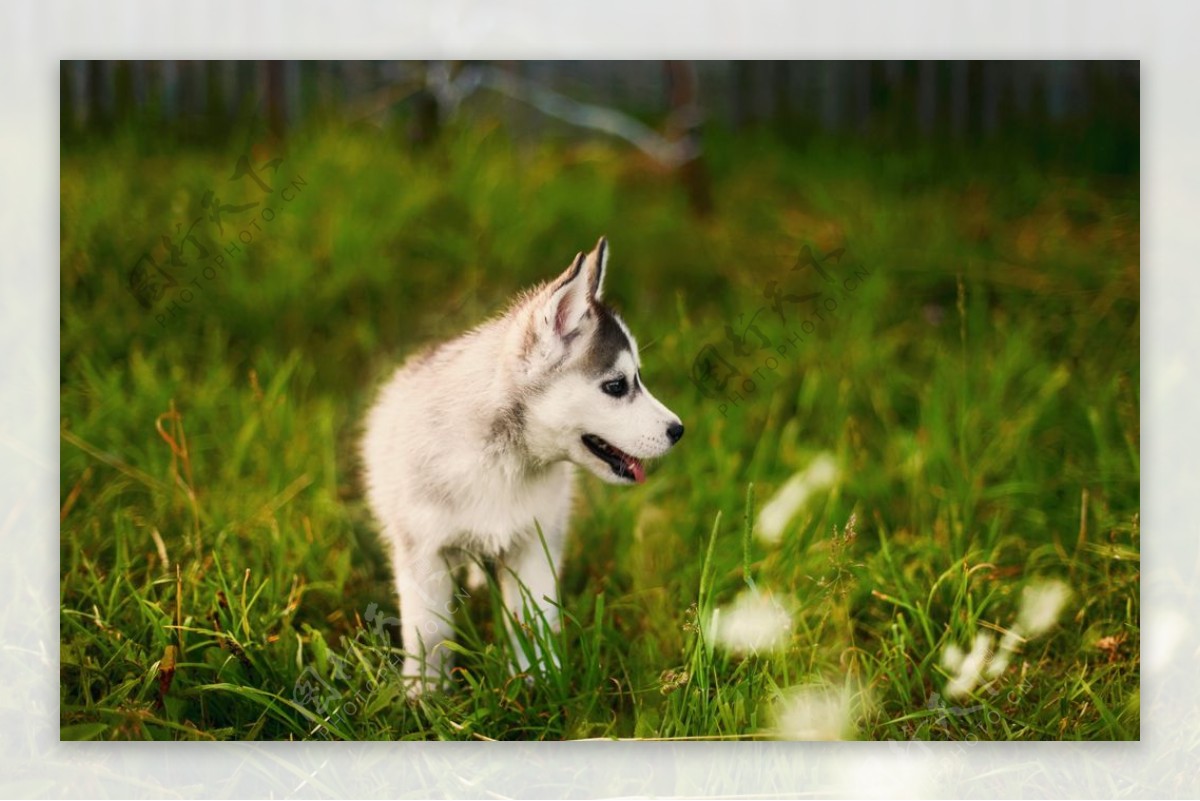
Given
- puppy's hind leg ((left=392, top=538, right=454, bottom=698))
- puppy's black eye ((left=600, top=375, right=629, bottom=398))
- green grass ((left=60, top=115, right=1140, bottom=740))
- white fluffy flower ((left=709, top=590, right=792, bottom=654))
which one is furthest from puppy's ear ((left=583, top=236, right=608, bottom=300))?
white fluffy flower ((left=709, top=590, right=792, bottom=654))

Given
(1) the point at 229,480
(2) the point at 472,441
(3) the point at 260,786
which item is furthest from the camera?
(1) the point at 229,480

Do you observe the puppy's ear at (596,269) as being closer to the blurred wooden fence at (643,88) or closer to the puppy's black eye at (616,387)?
the puppy's black eye at (616,387)

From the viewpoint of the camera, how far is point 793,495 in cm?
267

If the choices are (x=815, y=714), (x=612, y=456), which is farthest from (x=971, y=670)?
(x=612, y=456)

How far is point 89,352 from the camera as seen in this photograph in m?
2.59

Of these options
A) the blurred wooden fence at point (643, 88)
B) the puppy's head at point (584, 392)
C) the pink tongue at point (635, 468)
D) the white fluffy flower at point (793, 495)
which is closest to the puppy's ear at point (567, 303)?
the puppy's head at point (584, 392)

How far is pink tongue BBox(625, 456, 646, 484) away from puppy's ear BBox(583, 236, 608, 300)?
1.01 feet

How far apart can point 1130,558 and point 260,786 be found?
1.84 metres

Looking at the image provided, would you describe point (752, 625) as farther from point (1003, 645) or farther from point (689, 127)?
point (689, 127)

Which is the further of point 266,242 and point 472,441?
point 266,242

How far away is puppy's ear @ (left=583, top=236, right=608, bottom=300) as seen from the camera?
2259mm

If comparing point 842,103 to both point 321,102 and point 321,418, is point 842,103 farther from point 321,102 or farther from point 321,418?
point 321,418

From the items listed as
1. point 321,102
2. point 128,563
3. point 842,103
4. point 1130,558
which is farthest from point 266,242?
point 1130,558

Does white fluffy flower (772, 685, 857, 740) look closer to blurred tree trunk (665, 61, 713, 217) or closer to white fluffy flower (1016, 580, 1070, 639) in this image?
white fluffy flower (1016, 580, 1070, 639)
